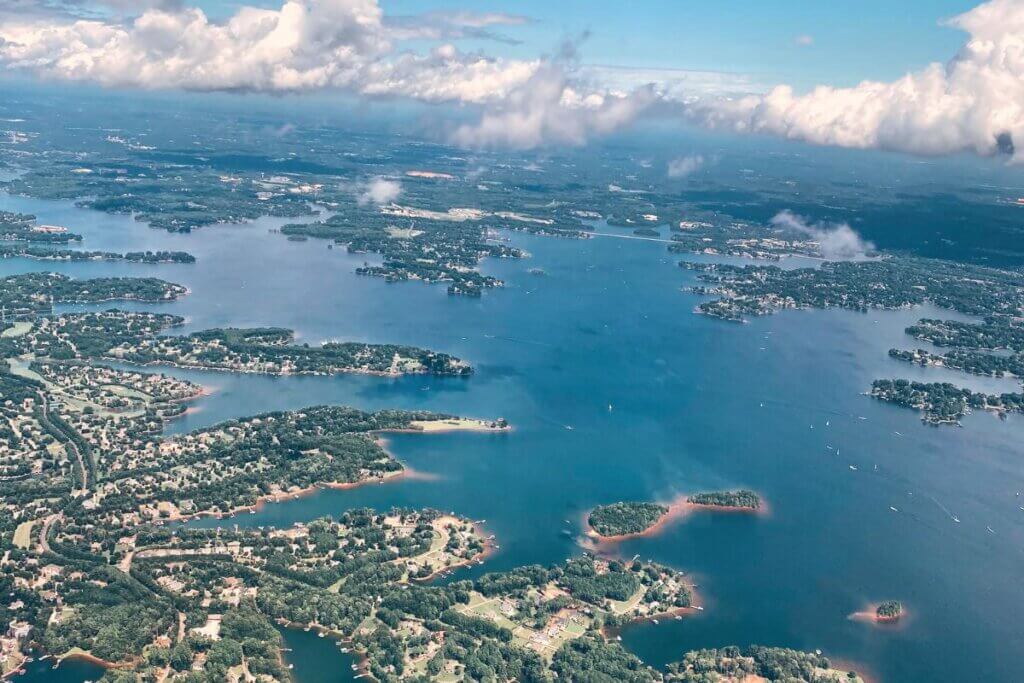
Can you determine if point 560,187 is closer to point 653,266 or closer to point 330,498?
point 653,266

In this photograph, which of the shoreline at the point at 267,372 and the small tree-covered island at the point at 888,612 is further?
the shoreline at the point at 267,372

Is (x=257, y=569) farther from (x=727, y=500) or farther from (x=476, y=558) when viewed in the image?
(x=727, y=500)

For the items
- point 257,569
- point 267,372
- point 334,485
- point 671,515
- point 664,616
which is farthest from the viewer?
point 267,372

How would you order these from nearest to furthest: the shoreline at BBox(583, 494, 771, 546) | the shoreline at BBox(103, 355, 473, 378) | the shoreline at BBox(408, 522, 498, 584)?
the shoreline at BBox(408, 522, 498, 584)
the shoreline at BBox(583, 494, 771, 546)
the shoreline at BBox(103, 355, 473, 378)

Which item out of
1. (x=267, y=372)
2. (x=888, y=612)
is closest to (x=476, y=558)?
(x=888, y=612)

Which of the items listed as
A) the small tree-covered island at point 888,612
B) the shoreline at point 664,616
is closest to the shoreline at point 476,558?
the shoreline at point 664,616

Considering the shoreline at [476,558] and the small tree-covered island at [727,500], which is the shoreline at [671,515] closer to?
the small tree-covered island at [727,500]

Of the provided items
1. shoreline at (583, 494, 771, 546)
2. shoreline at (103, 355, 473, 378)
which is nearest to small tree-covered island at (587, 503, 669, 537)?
shoreline at (583, 494, 771, 546)

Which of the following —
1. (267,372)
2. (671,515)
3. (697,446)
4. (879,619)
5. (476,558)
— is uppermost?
(267,372)

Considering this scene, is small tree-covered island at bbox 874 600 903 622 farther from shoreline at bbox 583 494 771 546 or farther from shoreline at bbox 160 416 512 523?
shoreline at bbox 160 416 512 523
